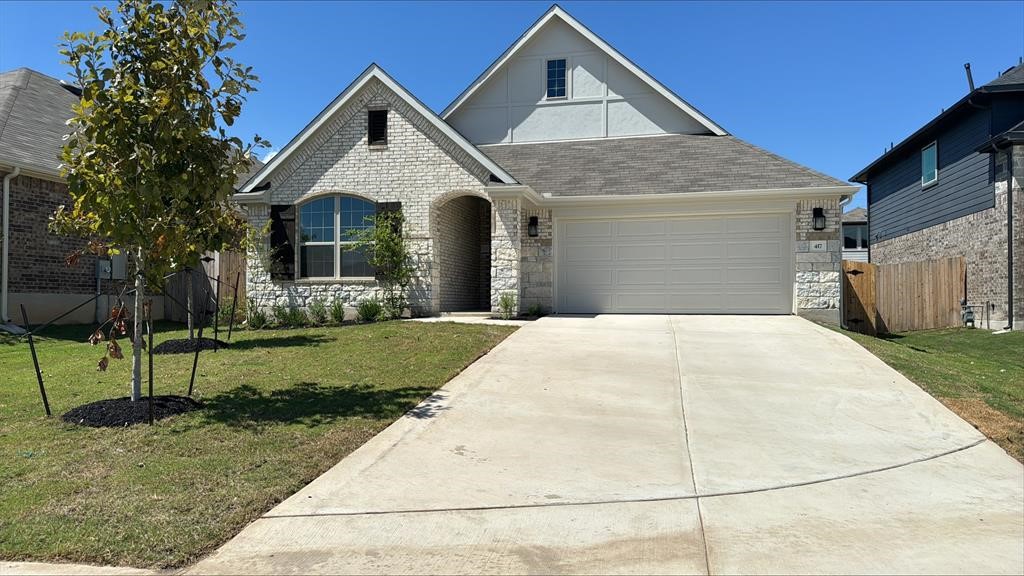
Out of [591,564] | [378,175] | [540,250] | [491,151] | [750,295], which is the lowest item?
[591,564]

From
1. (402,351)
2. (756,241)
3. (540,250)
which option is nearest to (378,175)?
(540,250)

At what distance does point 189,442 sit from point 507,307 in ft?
29.0

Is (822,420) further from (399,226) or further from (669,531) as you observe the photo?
(399,226)

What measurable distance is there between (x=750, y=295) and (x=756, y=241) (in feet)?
3.96

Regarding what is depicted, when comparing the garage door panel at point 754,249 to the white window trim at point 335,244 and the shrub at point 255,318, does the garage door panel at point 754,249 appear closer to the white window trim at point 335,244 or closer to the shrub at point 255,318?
the white window trim at point 335,244

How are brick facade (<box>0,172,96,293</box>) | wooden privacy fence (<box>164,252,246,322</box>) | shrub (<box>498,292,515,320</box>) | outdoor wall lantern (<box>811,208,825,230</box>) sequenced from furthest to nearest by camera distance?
wooden privacy fence (<box>164,252,246,322</box>) → brick facade (<box>0,172,96,293</box>) → shrub (<box>498,292,515,320</box>) → outdoor wall lantern (<box>811,208,825,230</box>)

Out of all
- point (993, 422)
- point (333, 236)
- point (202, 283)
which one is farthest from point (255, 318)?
point (993, 422)

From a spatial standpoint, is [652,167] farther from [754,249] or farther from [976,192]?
[976,192]

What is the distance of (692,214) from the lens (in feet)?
47.9

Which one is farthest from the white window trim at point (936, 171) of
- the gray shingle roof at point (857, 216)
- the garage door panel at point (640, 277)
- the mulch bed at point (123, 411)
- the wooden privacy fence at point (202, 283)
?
the mulch bed at point (123, 411)

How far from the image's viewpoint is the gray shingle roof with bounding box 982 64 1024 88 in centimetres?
1594

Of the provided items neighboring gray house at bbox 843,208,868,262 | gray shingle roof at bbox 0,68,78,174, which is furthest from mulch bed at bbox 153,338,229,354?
neighboring gray house at bbox 843,208,868,262

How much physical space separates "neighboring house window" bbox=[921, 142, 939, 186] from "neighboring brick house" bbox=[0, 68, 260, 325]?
21.9m

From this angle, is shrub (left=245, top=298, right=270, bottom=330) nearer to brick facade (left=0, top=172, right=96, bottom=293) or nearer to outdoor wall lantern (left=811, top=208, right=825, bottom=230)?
brick facade (left=0, top=172, right=96, bottom=293)
